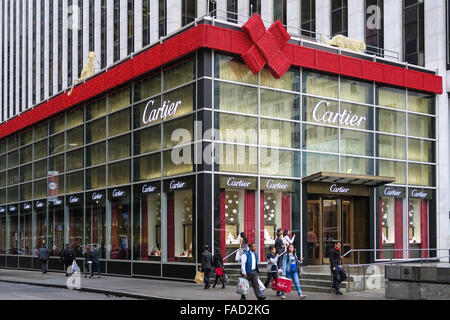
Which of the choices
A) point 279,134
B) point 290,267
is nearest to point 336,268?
point 290,267

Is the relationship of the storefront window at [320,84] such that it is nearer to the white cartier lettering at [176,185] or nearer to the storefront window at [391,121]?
the storefront window at [391,121]

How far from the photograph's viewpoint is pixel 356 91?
30641 millimetres

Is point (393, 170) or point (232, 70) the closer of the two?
point (232, 70)

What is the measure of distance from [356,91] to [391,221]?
21.3ft

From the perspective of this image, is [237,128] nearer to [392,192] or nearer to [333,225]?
[333,225]

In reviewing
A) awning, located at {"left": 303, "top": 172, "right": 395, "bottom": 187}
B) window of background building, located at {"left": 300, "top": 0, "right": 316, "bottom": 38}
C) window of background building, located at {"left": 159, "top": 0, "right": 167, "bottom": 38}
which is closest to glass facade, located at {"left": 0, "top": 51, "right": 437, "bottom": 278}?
awning, located at {"left": 303, "top": 172, "right": 395, "bottom": 187}

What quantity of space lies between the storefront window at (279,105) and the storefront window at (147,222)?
598 cm

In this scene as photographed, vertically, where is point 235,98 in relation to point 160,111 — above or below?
above

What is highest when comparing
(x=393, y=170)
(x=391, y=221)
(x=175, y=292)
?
(x=393, y=170)

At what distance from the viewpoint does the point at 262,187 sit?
27438 mm

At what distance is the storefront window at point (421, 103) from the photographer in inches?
1280

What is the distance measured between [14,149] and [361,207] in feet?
90.2

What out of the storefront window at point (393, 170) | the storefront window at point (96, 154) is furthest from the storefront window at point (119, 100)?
the storefront window at point (393, 170)

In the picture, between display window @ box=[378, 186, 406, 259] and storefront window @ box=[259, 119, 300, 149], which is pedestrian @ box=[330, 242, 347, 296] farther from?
display window @ box=[378, 186, 406, 259]
